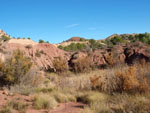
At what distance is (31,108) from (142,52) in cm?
2129

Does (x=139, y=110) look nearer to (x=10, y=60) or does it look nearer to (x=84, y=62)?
(x=10, y=60)

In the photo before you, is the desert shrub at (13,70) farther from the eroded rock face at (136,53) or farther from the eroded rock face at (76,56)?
the eroded rock face at (136,53)

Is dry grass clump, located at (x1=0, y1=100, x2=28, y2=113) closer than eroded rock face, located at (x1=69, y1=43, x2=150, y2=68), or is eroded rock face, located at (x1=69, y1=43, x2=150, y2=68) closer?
dry grass clump, located at (x1=0, y1=100, x2=28, y2=113)

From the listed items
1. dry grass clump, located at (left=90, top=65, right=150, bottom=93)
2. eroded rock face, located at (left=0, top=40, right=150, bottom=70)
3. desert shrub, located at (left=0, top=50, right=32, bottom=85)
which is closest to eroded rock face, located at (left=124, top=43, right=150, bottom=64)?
eroded rock face, located at (left=0, top=40, right=150, bottom=70)

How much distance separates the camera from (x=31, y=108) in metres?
7.76

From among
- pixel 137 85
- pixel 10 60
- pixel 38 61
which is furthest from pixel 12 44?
pixel 137 85

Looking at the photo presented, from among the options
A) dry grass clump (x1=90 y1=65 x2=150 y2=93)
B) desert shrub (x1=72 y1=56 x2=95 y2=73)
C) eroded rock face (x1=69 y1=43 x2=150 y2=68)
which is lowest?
dry grass clump (x1=90 y1=65 x2=150 y2=93)

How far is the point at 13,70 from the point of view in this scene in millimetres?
11430

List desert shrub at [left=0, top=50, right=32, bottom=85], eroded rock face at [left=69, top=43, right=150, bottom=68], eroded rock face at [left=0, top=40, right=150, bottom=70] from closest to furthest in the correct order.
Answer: desert shrub at [left=0, top=50, right=32, bottom=85], eroded rock face at [left=69, top=43, right=150, bottom=68], eroded rock face at [left=0, top=40, right=150, bottom=70]

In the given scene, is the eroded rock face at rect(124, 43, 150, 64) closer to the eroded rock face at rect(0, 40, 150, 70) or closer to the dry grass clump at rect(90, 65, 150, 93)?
the eroded rock face at rect(0, 40, 150, 70)

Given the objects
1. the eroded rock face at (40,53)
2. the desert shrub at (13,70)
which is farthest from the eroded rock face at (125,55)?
the desert shrub at (13,70)

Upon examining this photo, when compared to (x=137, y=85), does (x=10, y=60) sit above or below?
above

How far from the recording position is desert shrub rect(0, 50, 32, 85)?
448 inches

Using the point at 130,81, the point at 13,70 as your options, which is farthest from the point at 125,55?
the point at 130,81
